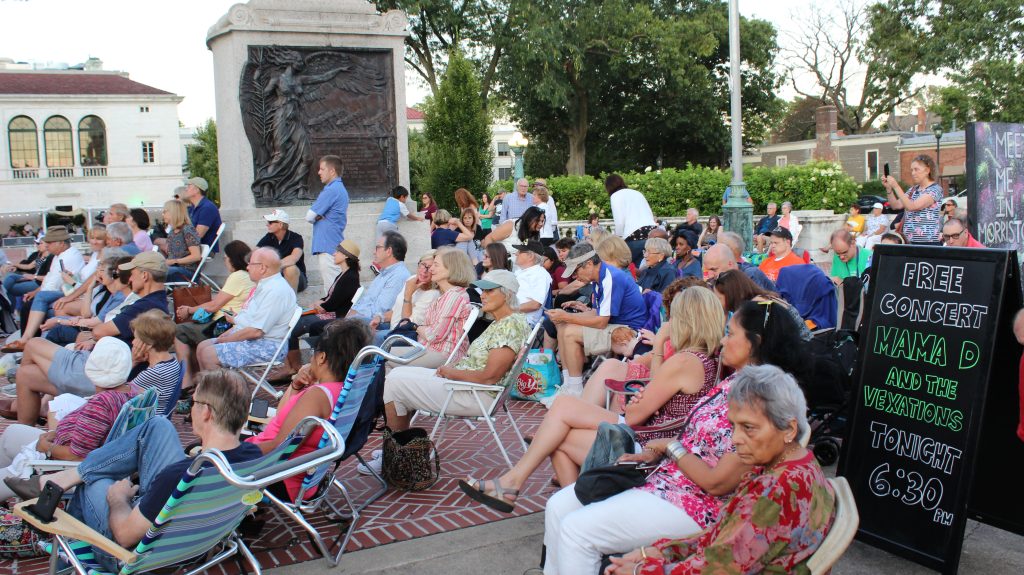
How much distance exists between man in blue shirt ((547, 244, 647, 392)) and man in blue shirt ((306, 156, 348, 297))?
3465mm

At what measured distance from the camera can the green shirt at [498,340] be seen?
17.9 ft

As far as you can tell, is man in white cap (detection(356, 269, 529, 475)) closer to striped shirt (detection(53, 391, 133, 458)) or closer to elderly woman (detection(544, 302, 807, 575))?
striped shirt (detection(53, 391, 133, 458))

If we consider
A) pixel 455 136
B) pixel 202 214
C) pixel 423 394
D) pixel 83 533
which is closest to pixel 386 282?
pixel 423 394

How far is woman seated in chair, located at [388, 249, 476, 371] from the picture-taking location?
646 cm

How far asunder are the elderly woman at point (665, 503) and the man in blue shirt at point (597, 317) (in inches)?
133

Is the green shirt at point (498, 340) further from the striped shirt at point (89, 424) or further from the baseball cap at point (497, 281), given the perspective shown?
the striped shirt at point (89, 424)

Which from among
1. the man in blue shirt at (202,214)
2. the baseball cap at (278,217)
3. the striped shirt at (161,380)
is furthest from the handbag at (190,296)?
the striped shirt at (161,380)

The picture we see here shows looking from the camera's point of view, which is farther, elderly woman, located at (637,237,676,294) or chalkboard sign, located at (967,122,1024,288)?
elderly woman, located at (637,237,676,294)

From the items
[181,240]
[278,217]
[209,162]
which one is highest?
[209,162]

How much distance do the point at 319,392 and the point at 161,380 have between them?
1.38 m

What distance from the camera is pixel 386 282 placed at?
8.06m

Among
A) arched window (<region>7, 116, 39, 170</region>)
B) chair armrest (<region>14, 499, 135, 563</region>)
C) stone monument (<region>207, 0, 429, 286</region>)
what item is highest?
arched window (<region>7, 116, 39, 170</region>)

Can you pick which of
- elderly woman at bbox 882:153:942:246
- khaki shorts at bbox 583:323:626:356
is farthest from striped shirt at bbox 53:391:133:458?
elderly woman at bbox 882:153:942:246

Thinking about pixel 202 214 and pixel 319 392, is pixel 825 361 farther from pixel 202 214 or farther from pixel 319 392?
pixel 202 214
